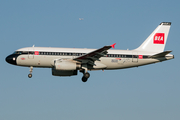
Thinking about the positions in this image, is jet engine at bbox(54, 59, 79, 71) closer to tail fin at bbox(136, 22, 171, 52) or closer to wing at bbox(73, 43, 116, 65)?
wing at bbox(73, 43, 116, 65)

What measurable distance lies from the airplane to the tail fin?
1.56 meters

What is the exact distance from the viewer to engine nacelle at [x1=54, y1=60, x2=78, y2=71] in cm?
4747

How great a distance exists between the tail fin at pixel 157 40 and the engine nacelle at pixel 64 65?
1247 centimetres

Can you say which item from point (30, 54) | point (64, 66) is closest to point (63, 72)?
point (64, 66)

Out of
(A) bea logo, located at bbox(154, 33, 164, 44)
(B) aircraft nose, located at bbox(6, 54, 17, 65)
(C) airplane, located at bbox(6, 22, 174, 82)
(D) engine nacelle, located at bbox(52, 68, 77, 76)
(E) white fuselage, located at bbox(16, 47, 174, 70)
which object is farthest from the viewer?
(A) bea logo, located at bbox(154, 33, 164, 44)

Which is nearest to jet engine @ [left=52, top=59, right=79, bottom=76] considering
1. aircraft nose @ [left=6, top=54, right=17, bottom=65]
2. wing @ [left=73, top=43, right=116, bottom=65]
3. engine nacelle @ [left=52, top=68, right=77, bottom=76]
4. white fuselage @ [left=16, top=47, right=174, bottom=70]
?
wing @ [left=73, top=43, right=116, bottom=65]

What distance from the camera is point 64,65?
156ft

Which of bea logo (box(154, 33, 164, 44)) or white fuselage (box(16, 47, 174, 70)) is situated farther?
bea logo (box(154, 33, 164, 44))

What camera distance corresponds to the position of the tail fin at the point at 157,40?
5460cm

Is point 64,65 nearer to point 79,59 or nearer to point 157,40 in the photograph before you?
point 79,59

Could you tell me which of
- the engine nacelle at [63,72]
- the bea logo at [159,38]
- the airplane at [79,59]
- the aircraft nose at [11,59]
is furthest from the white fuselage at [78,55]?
the bea logo at [159,38]

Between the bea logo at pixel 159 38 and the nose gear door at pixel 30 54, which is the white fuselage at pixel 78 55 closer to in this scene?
the nose gear door at pixel 30 54

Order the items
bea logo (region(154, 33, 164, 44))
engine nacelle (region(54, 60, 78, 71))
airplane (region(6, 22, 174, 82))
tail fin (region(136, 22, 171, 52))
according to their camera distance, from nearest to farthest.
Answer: engine nacelle (region(54, 60, 78, 71)), airplane (region(6, 22, 174, 82)), tail fin (region(136, 22, 171, 52)), bea logo (region(154, 33, 164, 44))

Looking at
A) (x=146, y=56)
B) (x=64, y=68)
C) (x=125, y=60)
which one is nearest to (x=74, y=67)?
(x=64, y=68)
